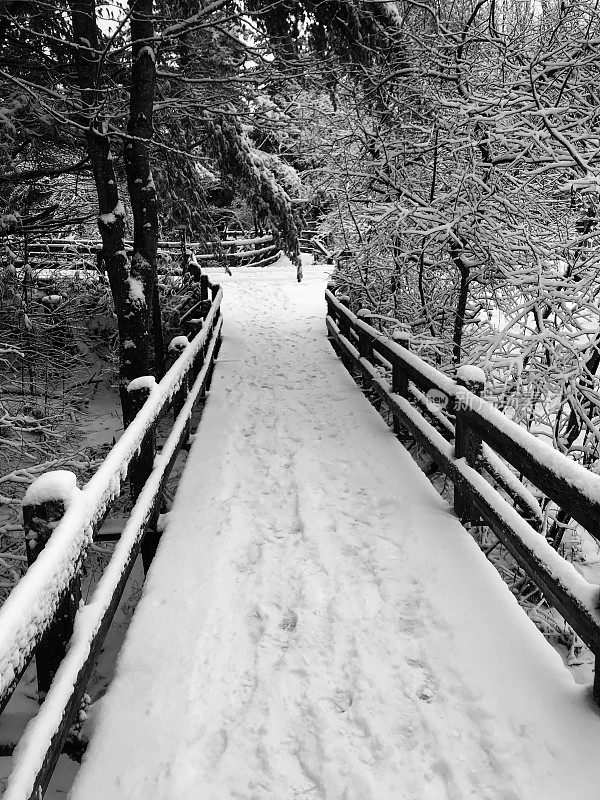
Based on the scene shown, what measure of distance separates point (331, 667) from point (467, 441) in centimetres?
214

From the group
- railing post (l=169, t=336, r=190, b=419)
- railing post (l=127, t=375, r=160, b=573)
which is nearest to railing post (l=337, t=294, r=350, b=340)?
railing post (l=169, t=336, r=190, b=419)

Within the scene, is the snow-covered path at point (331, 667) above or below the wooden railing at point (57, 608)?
below

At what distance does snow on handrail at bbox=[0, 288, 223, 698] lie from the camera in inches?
75.4

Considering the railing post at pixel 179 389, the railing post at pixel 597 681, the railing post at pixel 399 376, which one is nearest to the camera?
the railing post at pixel 597 681

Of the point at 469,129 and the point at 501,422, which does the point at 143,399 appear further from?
the point at 469,129

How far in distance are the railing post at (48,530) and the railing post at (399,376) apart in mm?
4584

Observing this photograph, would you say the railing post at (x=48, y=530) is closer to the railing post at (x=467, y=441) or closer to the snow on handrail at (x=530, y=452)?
the snow on handrail at (x=530, y=452)

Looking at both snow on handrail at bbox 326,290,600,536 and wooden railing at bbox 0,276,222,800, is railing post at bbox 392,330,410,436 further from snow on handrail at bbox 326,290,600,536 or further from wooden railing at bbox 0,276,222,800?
wooden railing at bbox 0,276,222,800

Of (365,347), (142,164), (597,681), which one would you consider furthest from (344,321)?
(597,681)

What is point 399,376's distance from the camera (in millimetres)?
6789

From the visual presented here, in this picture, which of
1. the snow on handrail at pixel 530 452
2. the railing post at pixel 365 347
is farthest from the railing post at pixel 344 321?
the snow on handrail at pixel 530 452

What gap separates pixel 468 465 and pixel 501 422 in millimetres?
906

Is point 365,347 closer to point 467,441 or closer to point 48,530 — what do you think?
point 467,441

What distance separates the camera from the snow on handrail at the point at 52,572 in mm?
1914
